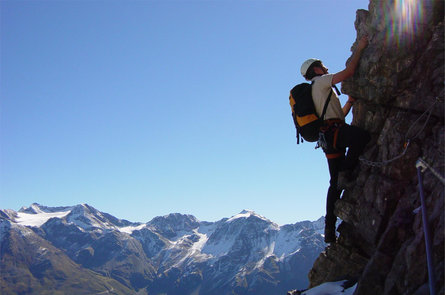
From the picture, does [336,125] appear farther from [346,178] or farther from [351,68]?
[346,178]

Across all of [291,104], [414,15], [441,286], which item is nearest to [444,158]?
[441,286]

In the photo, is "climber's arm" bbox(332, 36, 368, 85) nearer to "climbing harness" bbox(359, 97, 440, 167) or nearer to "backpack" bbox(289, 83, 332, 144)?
"backpack" bbox(289, 83, 332, 144)

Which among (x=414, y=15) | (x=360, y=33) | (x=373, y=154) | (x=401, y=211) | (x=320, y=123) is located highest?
(x=360, y=33)

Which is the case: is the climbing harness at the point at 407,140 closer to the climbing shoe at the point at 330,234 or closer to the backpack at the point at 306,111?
the backpack at the point at 306,111

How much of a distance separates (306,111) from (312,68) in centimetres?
162

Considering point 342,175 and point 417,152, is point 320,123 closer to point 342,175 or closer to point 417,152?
point 342,175

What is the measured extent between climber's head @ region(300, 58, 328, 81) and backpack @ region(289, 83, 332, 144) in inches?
20.5

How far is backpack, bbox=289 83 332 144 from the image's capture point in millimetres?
11586

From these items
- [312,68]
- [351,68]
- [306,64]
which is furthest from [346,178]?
[306,64]

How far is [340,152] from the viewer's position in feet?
40.2

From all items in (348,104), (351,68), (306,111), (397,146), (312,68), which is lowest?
(397,146)

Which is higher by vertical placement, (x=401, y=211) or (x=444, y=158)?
(x=444, y=158)

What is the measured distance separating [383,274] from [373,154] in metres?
3.72

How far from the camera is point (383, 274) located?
9078 millimetres
